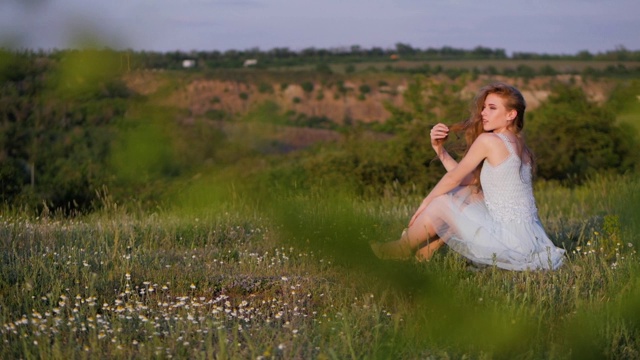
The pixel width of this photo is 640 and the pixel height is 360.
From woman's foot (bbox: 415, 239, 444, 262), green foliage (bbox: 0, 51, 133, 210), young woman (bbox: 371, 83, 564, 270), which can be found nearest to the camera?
woman's foot (bbox: 415, 239, 444, 262)

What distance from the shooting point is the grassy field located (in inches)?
169

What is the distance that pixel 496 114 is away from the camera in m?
7.08

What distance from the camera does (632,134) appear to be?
73.6 feet

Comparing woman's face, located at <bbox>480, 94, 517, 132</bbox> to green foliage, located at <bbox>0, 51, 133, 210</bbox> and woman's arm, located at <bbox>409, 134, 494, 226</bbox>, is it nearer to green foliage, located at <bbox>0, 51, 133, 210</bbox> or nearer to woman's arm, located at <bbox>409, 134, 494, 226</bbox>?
woman's arm, located at <bbox>409, 134, 494, 226</bbox>

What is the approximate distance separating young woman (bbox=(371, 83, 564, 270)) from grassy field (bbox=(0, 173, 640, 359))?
17 centimetres

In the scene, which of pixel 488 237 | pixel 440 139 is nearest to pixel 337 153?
pixel 440 139

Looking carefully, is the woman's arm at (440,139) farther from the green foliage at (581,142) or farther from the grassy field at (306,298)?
the green foliage at (581,142)

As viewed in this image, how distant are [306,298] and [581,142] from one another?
18.2 m

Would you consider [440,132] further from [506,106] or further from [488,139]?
[506,106]

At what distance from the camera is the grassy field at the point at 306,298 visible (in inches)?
169

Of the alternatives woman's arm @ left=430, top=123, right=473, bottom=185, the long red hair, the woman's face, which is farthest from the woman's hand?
the woman's face

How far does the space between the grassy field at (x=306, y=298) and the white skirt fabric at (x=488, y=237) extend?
0.12 meters

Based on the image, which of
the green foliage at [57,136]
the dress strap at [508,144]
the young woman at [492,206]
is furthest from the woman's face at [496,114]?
the green foliage at [57,136]

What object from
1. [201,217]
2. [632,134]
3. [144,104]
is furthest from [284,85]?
[201,217]
